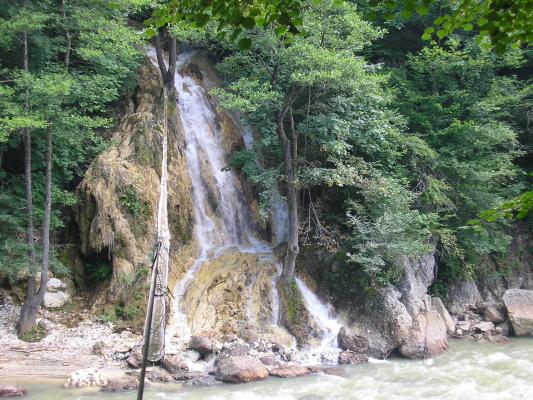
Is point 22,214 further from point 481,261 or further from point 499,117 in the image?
point 499,117

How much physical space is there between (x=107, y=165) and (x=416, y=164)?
379 inches

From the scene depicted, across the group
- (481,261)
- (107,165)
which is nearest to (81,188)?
(107,165)

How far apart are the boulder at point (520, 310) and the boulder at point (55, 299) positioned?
12.3 m

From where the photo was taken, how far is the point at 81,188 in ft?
40.2

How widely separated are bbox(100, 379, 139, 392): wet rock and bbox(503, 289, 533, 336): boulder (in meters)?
10.8

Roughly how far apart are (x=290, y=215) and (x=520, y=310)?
24.6 ft

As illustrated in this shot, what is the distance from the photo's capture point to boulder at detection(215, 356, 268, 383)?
908 centimetres

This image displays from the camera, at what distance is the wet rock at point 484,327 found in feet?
43.9

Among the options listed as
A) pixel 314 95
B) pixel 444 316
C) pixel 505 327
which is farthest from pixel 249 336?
pixel 505 327

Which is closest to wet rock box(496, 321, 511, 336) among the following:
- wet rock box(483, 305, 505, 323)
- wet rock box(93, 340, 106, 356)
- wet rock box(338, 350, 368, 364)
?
wet rock box(483, 305, 505, 323)

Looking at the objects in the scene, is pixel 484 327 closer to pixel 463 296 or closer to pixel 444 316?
pixel 444 316

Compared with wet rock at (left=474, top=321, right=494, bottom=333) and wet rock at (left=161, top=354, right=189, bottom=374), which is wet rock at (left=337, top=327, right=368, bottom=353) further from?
wet rock at (left=474, top=321, right=494, bottom=333)

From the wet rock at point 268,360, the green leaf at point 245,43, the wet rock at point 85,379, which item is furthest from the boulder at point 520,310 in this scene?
the green leaf at point 245,43

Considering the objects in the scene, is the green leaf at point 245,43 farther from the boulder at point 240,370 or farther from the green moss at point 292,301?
the green moss at point 292,301
